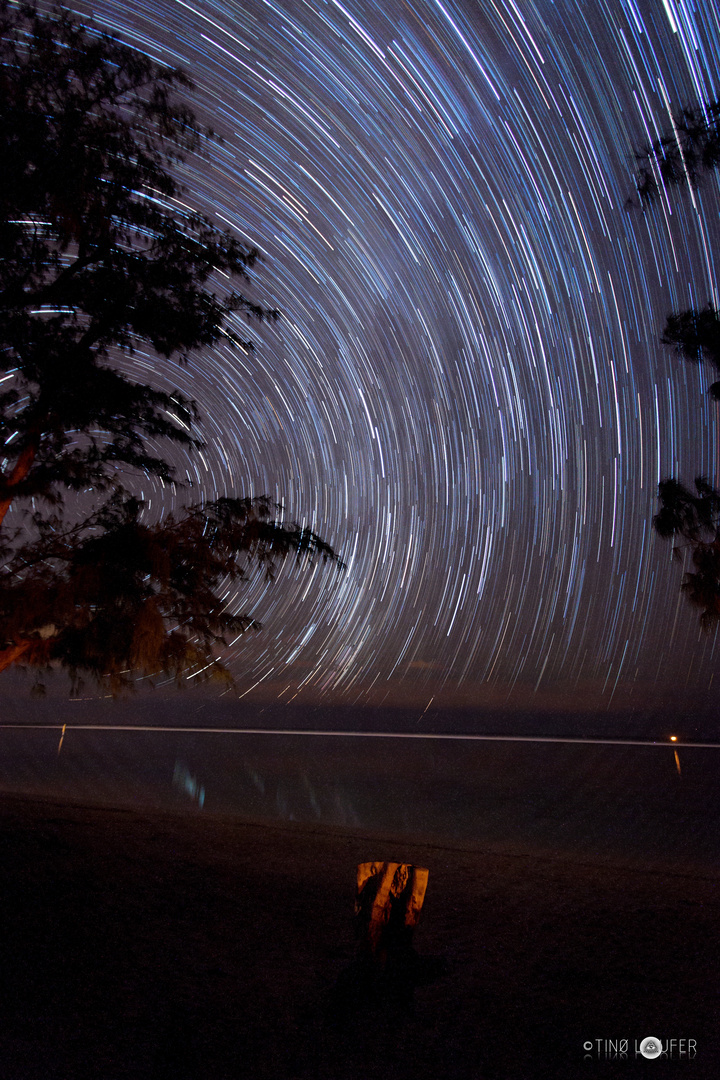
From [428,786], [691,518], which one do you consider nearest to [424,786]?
[428,786]

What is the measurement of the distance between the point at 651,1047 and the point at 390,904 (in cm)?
186

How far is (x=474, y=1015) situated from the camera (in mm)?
4984

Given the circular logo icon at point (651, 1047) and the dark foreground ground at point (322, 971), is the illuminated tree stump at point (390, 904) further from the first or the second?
the circular logo icon at point (651, 1047)

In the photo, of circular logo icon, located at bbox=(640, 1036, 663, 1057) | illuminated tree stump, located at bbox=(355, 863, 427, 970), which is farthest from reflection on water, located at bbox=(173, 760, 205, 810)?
circular logo icon, located at bbox=(640, 1036, 663, 1057)

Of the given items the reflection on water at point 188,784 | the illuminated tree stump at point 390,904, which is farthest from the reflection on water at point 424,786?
the illuminated tree stump at point 390,904

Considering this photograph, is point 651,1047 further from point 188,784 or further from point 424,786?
point 188,784

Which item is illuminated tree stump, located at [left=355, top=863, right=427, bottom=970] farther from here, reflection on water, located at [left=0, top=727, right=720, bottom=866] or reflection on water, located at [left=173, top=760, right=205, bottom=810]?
reflection on water, located at [left=173, top=760, right=205, bottom=810]

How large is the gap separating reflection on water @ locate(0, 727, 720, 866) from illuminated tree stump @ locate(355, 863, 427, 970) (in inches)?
228

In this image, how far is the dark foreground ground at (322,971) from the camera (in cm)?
442

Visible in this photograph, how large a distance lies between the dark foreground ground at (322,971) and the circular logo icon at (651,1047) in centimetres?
7

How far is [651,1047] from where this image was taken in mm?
4621

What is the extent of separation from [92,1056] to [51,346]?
697cm

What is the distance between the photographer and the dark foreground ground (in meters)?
4.42

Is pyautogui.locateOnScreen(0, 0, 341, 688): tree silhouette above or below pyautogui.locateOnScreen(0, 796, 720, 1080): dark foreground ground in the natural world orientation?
above
